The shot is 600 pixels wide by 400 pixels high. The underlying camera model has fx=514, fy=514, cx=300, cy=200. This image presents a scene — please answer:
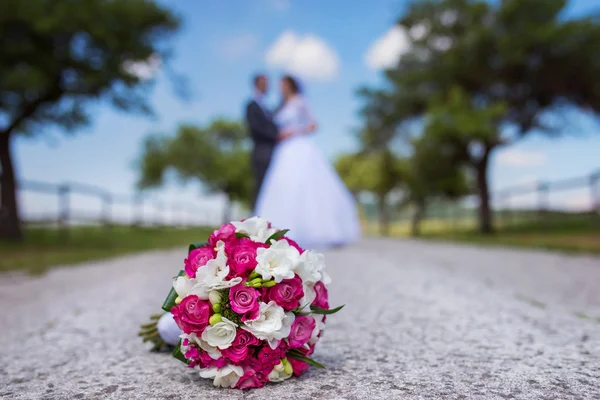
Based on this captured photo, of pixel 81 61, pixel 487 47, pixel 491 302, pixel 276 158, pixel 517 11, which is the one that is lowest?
pixel 491 302

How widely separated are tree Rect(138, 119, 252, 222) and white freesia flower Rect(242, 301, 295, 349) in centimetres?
3430

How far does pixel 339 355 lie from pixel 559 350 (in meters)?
1.10

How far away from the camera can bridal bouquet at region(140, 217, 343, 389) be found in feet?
6.52

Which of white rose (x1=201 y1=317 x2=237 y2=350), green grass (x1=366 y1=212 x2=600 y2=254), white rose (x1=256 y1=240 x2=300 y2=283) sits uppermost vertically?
white rose (x1=256 y1=240 x2=300 y2=283)

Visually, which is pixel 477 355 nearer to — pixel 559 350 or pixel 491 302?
pixel 559 350

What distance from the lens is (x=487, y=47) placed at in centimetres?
1825

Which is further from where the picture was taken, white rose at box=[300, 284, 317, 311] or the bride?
the bride

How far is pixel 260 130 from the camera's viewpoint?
8.23 m

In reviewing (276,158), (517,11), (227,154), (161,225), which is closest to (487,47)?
(517,11)

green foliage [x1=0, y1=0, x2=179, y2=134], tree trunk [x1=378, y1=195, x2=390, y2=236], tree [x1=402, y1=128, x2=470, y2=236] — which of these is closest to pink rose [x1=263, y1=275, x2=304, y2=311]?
green foliage [x1=0, y1=0, x2=179, y2=134]

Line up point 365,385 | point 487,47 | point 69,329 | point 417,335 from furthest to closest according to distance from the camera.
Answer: point 487,47, point 69,329, point 417,335, point 365,385

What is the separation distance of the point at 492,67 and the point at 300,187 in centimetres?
1395

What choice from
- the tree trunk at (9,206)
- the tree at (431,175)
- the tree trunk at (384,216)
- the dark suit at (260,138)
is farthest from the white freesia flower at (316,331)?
the tree trunk at (384,216)

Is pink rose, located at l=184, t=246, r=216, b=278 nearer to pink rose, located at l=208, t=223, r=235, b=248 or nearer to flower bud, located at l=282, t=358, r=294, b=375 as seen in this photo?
pink rose, located at l=208, t=223, r=235, b=248
